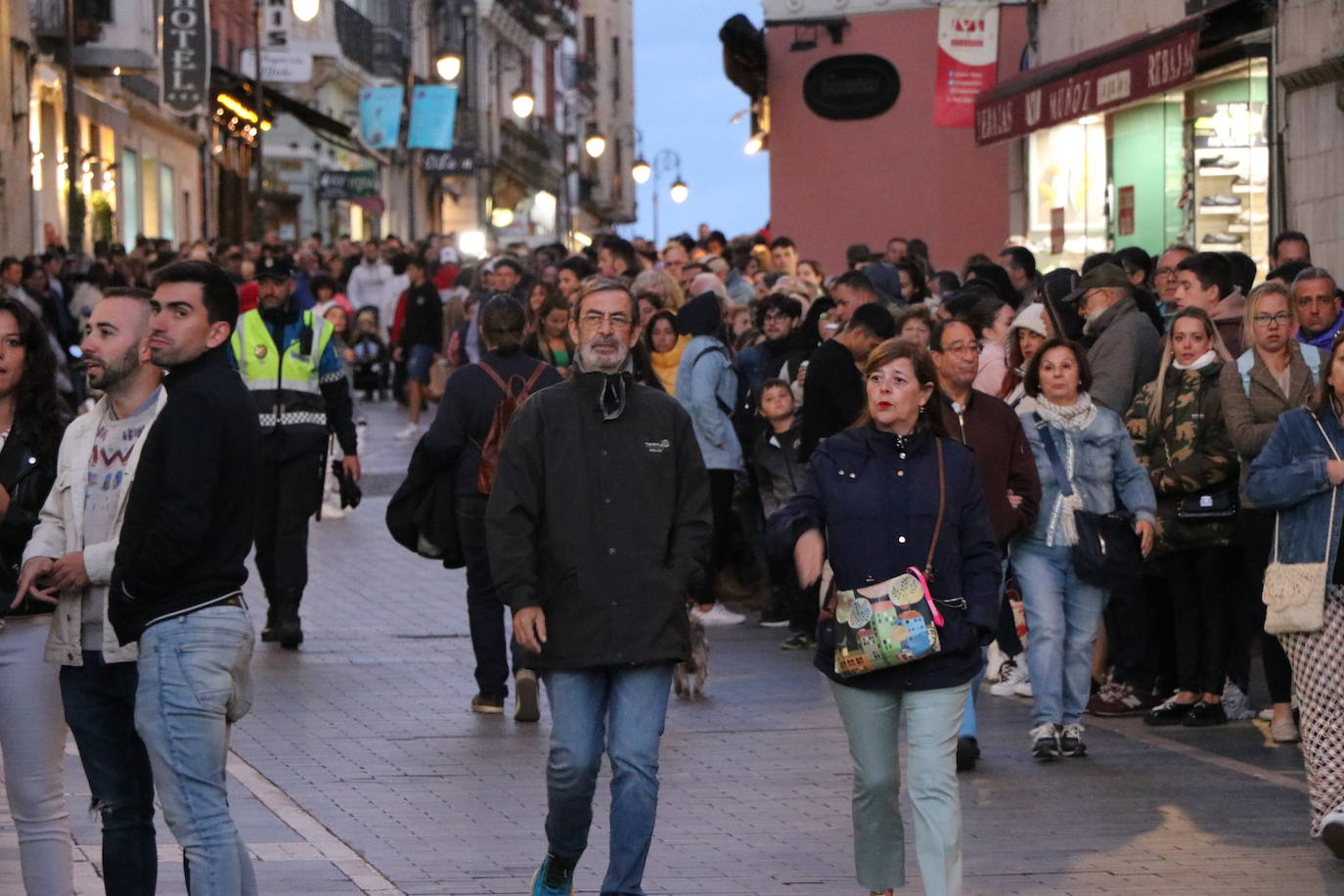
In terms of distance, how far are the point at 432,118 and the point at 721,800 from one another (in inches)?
1926

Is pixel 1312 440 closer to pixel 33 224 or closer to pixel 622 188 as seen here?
pixel 33 224

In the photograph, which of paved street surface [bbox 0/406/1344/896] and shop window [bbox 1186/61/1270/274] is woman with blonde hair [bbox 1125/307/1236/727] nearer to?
paved street surface [bbox 0/406/1344/896]

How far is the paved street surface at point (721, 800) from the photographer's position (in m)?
8.19

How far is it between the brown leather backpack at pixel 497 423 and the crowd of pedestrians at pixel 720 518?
0.02 m

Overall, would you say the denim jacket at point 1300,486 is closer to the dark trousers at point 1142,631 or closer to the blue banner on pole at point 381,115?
the dark trousers at point 1142,631

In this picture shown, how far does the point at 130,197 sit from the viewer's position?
137 feet

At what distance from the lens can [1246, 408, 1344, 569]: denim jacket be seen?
8680 millimetres

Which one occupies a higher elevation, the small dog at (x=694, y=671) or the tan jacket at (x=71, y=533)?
the tan jacket at (x=71, y=533)

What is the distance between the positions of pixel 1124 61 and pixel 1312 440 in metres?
10.7

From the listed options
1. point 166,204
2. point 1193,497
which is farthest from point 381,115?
point 1193,497

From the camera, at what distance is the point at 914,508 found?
24.4 ft

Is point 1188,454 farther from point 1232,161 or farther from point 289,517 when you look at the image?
point 1232,161

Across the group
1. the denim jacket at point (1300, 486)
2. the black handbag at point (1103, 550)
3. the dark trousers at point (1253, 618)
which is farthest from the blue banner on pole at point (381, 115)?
the denim jacket at point (1300, 486)

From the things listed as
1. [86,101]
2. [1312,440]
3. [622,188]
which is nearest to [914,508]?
[1312,440]
